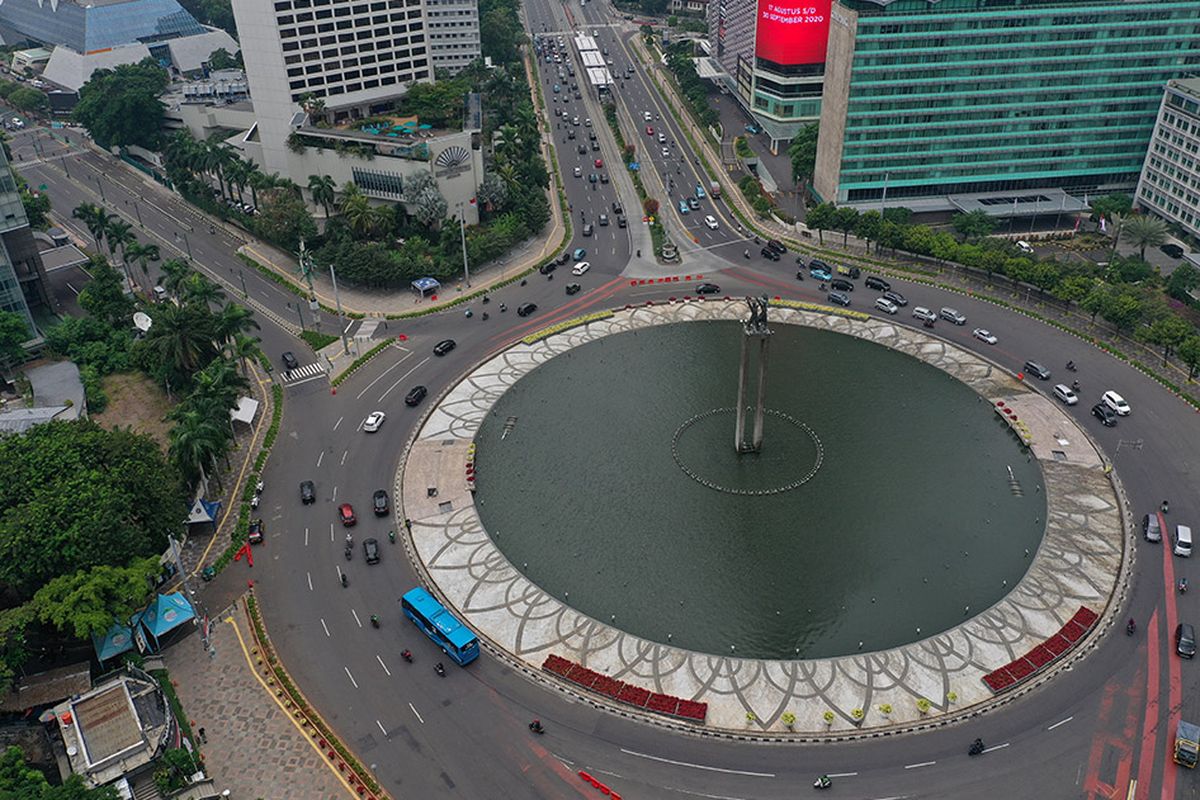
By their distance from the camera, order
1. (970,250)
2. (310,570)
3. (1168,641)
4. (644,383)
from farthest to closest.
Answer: (970,250) < (644,383) < (310,570) < (1168,641)

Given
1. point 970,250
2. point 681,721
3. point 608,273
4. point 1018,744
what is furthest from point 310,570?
point 970,250

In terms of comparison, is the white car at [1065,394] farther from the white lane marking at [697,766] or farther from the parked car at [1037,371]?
the white lane marking at [697,766]

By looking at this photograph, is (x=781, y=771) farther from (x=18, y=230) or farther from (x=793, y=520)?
(x=18, y=230)

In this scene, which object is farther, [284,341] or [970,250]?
[970,250]

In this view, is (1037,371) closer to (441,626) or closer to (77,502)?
(441,626)

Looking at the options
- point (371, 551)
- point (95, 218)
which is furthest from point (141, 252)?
point (371, 551)

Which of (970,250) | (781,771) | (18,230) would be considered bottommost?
(781,771)

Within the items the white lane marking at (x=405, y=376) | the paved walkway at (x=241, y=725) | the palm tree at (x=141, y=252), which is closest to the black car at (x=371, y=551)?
the paved walkway at (x=241, y=725)

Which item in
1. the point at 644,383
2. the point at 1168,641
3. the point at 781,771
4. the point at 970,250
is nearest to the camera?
the point at 781,771
